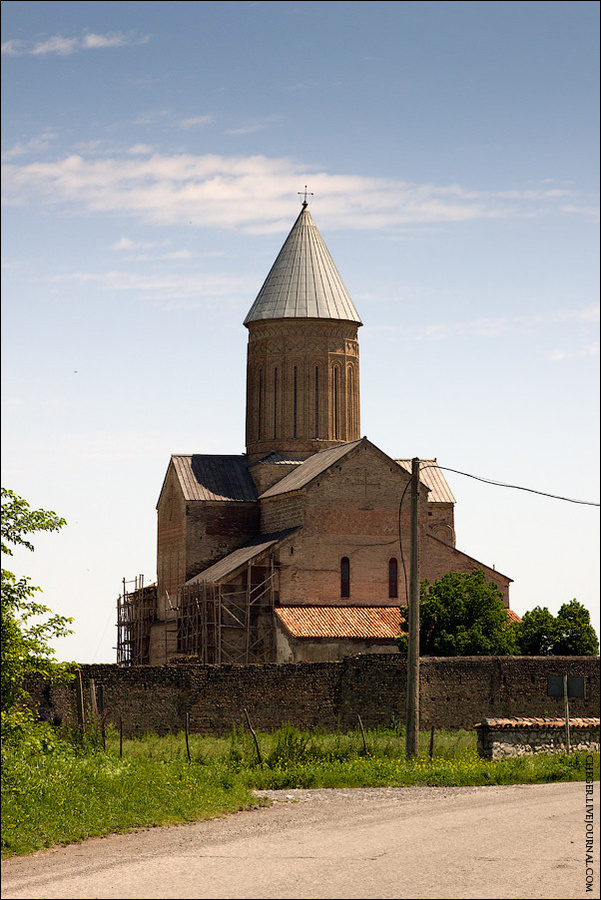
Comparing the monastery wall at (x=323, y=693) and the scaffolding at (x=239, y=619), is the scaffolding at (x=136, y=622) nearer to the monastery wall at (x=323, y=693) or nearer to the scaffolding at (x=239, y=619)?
the scaffolding at (x=239, y=619)

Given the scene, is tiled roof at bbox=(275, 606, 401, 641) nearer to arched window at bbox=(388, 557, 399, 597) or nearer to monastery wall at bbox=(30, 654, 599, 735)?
arched window at bbox=(388, 557, 399, 597)

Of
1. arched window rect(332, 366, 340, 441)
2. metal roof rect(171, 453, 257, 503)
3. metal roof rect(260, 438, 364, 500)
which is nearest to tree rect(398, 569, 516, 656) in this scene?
metal roof rect(260, 438, 364, 500)

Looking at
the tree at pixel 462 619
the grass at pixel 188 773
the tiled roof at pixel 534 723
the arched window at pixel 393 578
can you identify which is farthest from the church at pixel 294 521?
the tiled roof at pixel 534 723

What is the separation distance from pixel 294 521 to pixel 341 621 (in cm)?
487

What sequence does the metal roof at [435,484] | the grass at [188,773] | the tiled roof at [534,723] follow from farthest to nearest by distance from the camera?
the metal roof at [435,484]
the tiled roof at [534,723]
the grass at [188,773]

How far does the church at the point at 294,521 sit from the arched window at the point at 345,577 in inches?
2.3

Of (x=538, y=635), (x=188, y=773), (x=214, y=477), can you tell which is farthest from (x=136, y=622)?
(x=188, y=773)

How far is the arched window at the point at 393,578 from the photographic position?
134 feet

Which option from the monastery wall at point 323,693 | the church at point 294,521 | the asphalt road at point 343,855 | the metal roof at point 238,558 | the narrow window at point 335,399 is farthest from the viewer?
the narrow window at point 335,399

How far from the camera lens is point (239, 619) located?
3922 centimetres

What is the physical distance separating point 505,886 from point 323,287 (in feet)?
132

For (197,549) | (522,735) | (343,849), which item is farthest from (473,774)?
(197,549)

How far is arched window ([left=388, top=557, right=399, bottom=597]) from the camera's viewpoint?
134 feet

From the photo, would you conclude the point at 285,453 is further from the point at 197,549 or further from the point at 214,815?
the point at 214,815
